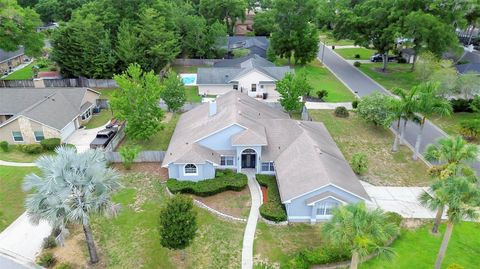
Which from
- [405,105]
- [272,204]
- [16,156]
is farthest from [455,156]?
[16,156]

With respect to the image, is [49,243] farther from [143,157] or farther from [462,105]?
[462,105]

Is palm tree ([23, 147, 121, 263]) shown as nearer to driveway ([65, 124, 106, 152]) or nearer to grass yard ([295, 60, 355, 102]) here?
driveway ([65, 124, 106, 152])

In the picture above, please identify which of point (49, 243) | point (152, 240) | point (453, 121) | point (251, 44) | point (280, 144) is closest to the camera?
point (49, 243)

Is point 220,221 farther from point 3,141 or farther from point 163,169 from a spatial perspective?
point 3,141

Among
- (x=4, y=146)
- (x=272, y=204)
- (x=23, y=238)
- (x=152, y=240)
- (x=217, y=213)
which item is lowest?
(x=23, y=238)

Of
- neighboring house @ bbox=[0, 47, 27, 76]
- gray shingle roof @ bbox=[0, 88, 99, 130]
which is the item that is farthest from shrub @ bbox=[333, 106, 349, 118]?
neighboring house @ bbox=[0, 47, 27, 76]

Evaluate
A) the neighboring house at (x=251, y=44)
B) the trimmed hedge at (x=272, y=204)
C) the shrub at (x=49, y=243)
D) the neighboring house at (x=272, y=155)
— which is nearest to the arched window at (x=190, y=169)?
the neighboring house at (x=272, y=155)

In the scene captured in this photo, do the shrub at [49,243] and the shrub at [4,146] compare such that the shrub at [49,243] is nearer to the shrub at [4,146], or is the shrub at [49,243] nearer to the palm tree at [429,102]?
the shrub at [4,146]

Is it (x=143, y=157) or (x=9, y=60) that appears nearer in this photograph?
(x=143, y=157)
